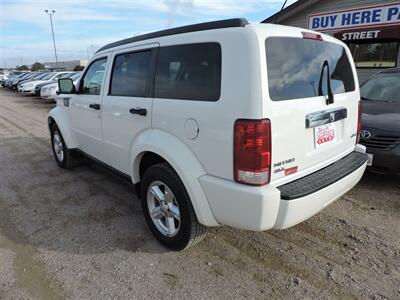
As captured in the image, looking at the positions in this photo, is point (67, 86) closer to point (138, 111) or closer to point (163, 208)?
point (138, 111)

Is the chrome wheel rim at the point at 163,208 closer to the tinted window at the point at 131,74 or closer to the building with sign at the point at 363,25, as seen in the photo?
the tinted window at the point at 131,74

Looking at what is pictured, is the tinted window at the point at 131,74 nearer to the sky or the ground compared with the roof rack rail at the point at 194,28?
nearer to the ground

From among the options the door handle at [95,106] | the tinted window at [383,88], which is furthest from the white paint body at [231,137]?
the tinted window at [383,88]

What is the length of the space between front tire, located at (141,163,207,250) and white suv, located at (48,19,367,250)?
1 centimetres

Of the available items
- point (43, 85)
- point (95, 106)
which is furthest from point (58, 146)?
point (43, 85)

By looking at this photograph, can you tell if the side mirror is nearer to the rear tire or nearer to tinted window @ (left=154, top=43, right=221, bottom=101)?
the rear tire

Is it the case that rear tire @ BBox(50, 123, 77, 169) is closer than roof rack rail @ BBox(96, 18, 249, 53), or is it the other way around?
roof rack rail @ BBox(96, 18, 249, 53)

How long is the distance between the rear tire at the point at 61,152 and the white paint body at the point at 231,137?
2570 millimetres

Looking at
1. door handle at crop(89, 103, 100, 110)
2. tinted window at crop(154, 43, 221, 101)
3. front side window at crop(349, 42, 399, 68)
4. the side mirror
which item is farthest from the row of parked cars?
front side window at crop(349, 42, 399, 68)

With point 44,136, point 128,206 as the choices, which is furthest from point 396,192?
point 44,136

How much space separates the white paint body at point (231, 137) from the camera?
2215 mm

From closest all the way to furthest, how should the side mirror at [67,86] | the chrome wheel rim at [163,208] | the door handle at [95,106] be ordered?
the chrome wheel rim at [163,208], the door handle at [95,106], the side mirror at [67,86]

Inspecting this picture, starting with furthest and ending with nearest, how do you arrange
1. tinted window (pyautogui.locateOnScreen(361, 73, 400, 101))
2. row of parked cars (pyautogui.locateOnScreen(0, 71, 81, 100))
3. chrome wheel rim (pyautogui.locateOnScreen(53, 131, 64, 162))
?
row of parked cars (pyautogui.locateOnScreen(0, 71, 81, 100)), chrome wheel rim (pyautogui.locateOnScreen(53, 131, 64, 162)), tinted window (pyautogui.locateOnScreen(361, 73, 400, 101))

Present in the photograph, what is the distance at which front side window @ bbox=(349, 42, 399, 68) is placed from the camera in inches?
446
